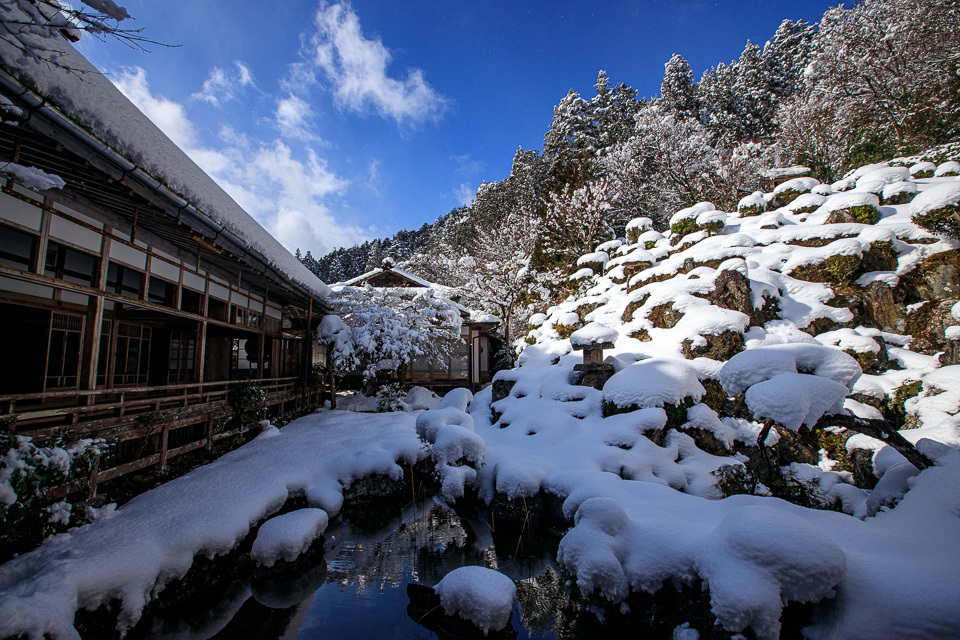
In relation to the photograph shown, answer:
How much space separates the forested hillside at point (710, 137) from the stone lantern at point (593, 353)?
853cm

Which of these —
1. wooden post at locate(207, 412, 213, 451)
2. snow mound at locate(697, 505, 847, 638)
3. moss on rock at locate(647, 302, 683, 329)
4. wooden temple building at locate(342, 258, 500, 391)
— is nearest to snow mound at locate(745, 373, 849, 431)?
snow mound at locate(697, 505, 847, 638)

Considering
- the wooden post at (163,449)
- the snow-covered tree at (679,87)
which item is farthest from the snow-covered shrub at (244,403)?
the snow-covered tree at (679,87)

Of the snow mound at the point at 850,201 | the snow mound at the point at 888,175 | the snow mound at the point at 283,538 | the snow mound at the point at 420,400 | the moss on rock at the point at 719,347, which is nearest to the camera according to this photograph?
the snow mound at the point at 283,538

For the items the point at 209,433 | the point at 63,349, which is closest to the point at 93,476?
the point at 209,433

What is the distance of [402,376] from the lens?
587 inches

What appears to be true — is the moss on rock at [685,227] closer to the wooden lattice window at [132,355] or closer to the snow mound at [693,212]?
the snow mound at [693,212]

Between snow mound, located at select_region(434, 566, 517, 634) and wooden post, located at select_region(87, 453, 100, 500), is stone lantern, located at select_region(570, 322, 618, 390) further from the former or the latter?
wooden post, located at select_region(87, 453, 100, 500)

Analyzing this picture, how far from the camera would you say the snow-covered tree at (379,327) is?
12.7 metres

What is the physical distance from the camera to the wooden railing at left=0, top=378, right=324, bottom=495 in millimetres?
4320

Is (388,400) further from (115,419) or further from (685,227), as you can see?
(685,227)

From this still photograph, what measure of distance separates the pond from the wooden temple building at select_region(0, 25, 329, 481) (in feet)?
7.54

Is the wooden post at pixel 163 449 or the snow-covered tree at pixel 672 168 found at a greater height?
the snow-covered tree at pixel 672 168

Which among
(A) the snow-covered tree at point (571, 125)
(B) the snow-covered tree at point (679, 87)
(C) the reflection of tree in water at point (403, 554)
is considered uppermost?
(B) the snow-covered tree at point (679, 87)

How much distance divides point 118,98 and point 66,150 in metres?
1.17
